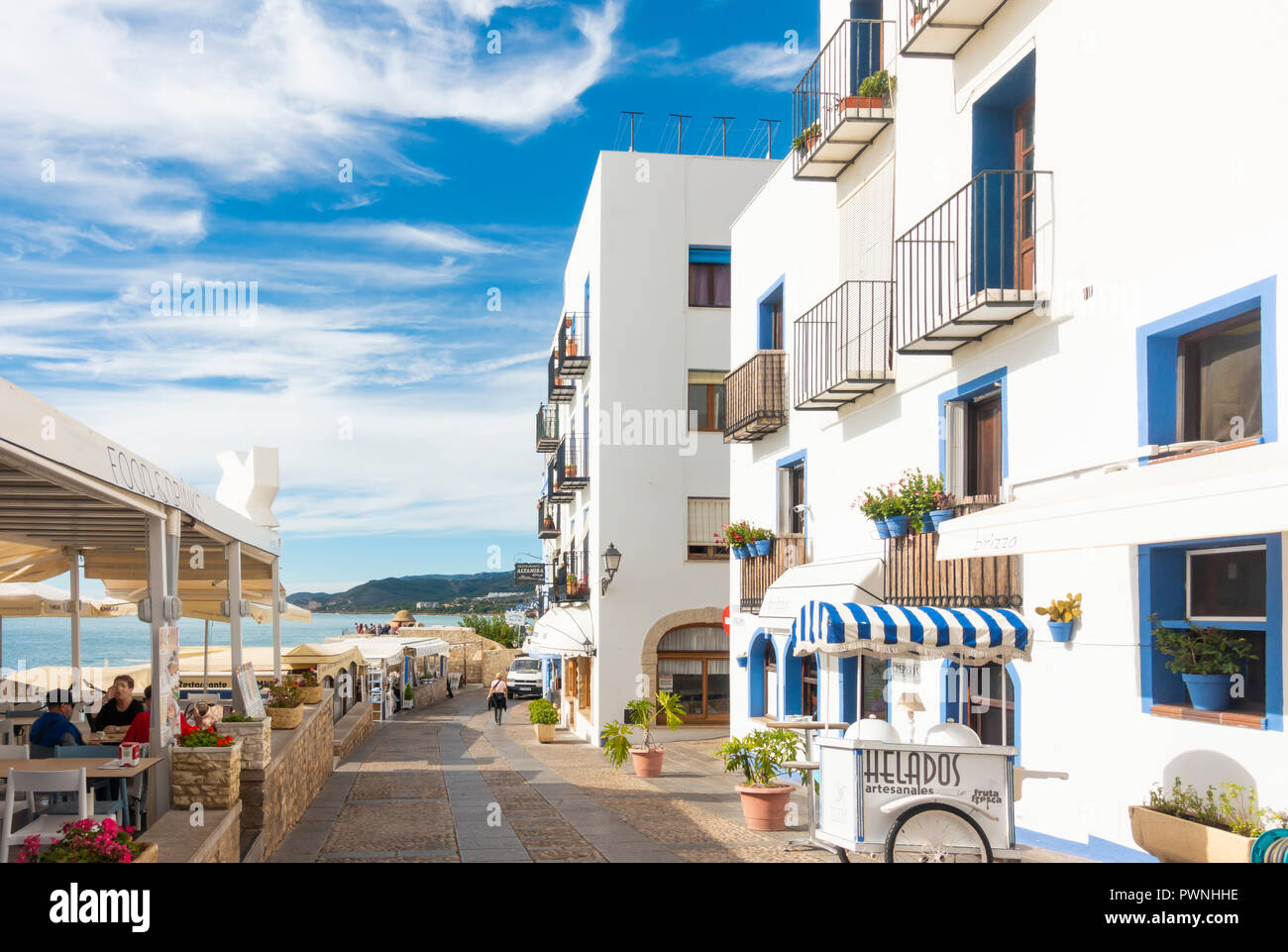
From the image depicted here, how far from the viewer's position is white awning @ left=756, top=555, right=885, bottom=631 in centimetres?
1286

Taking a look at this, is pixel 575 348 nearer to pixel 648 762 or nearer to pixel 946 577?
pixel 648 762

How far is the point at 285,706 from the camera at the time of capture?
15.1m

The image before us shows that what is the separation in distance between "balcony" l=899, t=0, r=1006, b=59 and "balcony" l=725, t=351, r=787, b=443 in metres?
6.93

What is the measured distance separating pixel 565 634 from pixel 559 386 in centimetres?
845

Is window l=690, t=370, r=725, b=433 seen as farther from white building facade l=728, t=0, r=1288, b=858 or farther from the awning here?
white building facade l=728, t=0, r=1288, b=858

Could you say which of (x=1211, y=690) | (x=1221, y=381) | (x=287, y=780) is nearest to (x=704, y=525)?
(x=287, y=780)

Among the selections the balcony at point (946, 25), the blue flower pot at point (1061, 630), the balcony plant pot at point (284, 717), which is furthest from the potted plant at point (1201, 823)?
the balcony plant pot at point (284, 717)

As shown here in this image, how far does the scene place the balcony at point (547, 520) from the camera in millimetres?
41719

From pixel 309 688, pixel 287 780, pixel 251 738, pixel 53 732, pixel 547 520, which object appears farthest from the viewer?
pixel 547 520

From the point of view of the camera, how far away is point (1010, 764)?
25.4 ft

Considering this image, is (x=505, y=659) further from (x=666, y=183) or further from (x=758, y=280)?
(x=758, y=280)

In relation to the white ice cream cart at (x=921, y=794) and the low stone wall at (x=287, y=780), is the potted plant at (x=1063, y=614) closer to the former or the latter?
the white ice cream cart at (x=921, y=794)

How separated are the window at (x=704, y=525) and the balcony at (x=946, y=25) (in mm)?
17043

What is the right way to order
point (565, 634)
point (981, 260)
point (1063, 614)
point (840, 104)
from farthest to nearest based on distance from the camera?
point (565, 634) < point (840, 104) < point (981, 260) < point (1063, 614)
